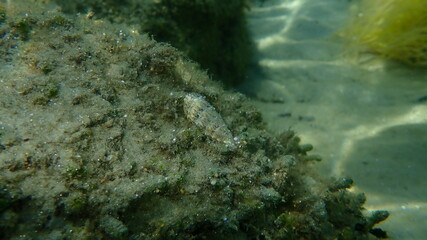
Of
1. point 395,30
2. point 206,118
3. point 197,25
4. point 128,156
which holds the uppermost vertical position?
point 395,30

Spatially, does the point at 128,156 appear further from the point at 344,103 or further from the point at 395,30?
the point at 395,30

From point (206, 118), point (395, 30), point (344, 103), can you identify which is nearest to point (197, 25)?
point (206, 118)

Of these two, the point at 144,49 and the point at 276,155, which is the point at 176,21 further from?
the point at 276,155

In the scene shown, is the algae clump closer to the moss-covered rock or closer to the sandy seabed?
the sandy seabed

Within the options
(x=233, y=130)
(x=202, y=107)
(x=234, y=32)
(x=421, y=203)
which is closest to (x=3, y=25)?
(x=202, y=107)

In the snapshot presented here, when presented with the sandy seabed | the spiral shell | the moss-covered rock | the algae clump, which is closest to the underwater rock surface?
the spiral shell

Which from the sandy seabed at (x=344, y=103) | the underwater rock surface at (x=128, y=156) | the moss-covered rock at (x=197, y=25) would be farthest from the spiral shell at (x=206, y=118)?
the sandy seabed at (x=344, y=103)
